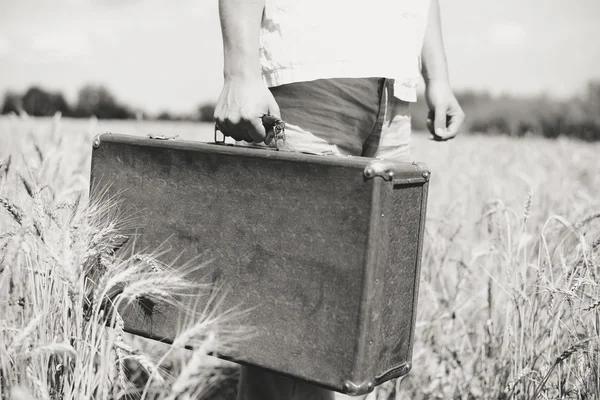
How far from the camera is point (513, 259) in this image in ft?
7.02

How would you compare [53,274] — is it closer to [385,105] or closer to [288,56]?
[288,56]

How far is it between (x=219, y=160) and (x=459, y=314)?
151 centimetres

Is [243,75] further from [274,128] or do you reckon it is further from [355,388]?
[355,388]

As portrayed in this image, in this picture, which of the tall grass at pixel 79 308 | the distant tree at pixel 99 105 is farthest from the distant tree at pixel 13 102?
the distant tree at pixel 99 105

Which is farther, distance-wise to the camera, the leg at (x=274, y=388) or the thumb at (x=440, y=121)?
the thumb at (x=440, y=121)

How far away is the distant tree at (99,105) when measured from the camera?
66.2 feet

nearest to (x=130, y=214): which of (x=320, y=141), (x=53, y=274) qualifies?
(x=53, y=274)

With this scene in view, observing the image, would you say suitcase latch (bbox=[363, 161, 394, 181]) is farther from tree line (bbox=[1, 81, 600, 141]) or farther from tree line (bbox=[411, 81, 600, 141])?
tree line (bbox=[411, 81, 600, 141])

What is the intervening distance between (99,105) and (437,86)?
834 inches

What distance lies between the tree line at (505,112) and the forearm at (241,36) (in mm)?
15332

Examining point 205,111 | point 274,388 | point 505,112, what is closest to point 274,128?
point 274,388

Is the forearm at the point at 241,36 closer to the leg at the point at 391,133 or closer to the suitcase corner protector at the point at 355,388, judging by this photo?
the leg at the point at 391,133

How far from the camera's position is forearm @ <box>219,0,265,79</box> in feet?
5.13

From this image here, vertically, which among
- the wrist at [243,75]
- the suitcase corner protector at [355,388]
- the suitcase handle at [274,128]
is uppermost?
the wrist at [243,75]
